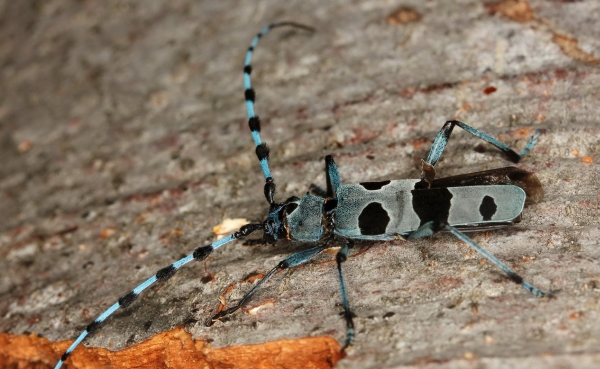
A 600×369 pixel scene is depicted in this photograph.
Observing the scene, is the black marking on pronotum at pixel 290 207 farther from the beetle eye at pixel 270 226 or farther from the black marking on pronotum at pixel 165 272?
the black marking on pronotum at pixel 165 272

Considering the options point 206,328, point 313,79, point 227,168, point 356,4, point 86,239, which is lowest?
point 206,328

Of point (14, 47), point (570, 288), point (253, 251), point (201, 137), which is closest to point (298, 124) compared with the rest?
point (201, 137)

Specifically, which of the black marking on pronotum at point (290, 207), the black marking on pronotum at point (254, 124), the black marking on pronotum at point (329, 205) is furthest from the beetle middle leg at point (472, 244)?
the black marking on pronotum at point (254, 124)

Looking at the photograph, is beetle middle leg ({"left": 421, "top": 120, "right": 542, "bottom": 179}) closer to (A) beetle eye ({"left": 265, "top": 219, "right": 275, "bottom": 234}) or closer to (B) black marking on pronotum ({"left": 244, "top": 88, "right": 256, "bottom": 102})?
(A) beetle eye ({"left": 265, "top": 219, "right": 275, "bottom": 234})

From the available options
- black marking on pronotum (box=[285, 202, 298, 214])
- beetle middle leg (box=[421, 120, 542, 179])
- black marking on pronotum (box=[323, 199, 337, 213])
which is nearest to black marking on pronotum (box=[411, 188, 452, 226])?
beetle middle leg (box=[421, 120, 542, 179])

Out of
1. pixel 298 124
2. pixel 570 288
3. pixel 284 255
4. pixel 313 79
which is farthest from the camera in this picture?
pixel 313 79

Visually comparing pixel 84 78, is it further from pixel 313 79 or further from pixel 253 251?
pixel 253 251

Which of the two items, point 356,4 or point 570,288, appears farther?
point 356,4
